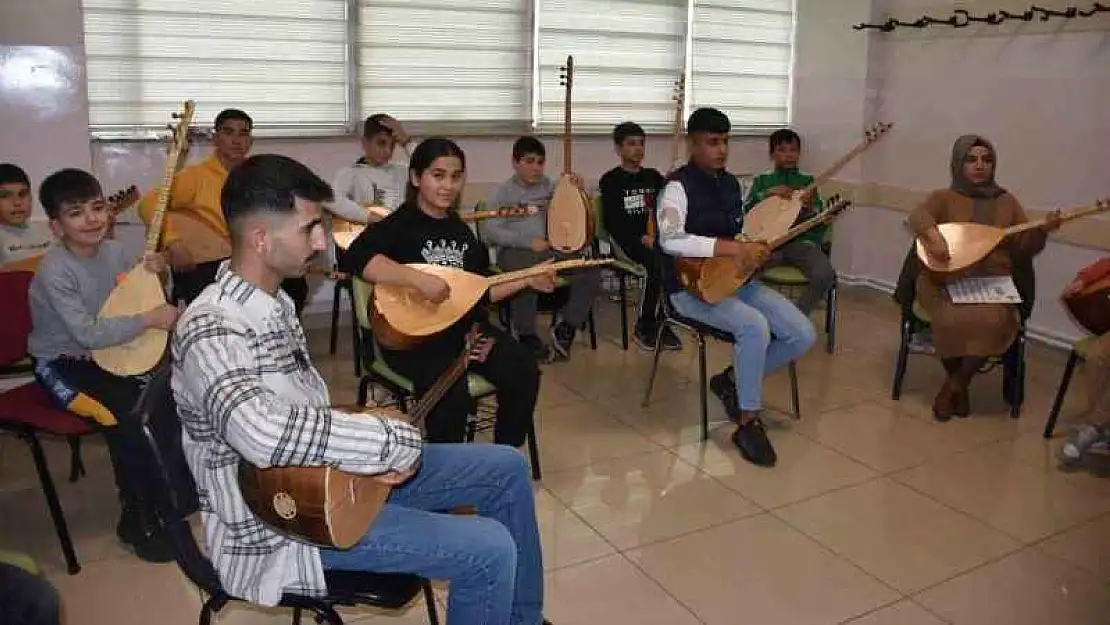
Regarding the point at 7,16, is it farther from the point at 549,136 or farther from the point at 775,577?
the point at 775,577

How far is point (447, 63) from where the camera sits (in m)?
4.89

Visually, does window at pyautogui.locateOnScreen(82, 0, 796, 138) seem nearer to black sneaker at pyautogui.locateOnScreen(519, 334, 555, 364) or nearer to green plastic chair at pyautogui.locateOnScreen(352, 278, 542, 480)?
black sneaker at pyautogui.locateOnScreen(519, 334, 555, 364)

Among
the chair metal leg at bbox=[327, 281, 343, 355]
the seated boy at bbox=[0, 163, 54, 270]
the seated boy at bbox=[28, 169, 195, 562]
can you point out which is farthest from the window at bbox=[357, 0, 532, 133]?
the seated boy at bbox=[28, 169, 195, 562]

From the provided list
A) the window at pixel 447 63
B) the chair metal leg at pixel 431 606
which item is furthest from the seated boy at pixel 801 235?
the chair metal leg at pixel 431 606

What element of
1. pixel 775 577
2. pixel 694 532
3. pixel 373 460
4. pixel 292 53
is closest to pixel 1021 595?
pixel 775 577

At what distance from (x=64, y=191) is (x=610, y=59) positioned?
352 cm

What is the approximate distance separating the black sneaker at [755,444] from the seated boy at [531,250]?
4.26 ft

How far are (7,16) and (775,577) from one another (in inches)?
137

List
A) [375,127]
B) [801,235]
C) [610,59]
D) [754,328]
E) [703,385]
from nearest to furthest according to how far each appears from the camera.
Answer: [754,328]
[703,385]
[375,127]
[801,235]
[610,59]

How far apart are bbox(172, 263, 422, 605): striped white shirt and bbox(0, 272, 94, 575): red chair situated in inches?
44.7

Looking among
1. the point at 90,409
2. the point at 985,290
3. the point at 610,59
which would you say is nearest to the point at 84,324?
the point at 90,409

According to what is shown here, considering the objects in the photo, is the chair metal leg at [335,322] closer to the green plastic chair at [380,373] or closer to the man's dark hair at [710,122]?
the green plastic chair at [380,373]

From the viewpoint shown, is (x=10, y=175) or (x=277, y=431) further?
(x=10, y=175)

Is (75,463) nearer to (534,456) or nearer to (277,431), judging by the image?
(534,456)
